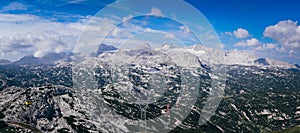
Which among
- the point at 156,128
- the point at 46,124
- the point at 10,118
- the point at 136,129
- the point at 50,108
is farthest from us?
the point at 156,128

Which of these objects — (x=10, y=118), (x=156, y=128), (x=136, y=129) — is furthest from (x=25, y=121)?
(x=156, y=128)

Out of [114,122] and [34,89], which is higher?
[34,89]

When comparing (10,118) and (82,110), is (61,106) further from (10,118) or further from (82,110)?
(10,118)

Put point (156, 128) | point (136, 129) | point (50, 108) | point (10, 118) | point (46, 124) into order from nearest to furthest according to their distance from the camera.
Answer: point (10, 118) → point (46, 124) → point (50, 108) → point (136, 129) → point (156, 128)

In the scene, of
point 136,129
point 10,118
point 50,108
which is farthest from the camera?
point 136,129

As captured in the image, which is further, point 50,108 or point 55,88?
point 55,88

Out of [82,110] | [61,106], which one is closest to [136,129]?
[82,110]

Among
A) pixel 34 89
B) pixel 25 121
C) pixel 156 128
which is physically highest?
pixel 34 89

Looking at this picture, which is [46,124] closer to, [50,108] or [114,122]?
[50,108]

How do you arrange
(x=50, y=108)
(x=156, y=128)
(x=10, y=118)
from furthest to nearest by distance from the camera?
(x=156, y=128) < (x=50, y=108) < (x=10, y=118)
